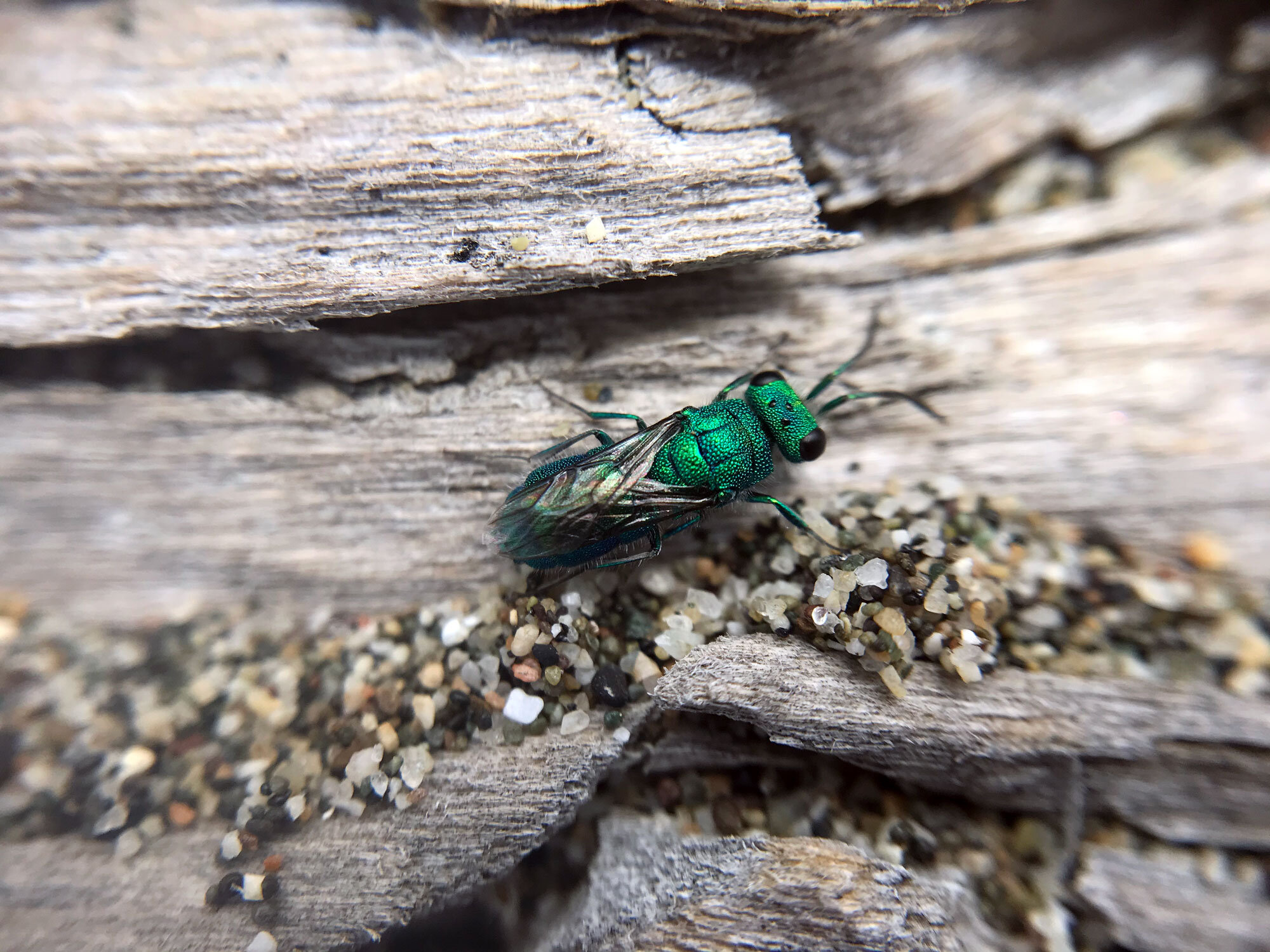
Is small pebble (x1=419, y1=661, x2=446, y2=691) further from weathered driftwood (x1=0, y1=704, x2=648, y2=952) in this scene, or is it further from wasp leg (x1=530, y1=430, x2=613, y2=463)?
wasp leg (x1=530, y1=430, x2=613, y2=463)

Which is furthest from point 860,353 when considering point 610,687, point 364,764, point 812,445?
point 364,764

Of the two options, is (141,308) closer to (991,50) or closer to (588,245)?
(588,245)

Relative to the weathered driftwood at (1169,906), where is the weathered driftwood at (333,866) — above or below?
above

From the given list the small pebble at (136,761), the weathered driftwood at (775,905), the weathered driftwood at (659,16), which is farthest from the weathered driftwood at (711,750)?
the weathered driftwood at (659,16)

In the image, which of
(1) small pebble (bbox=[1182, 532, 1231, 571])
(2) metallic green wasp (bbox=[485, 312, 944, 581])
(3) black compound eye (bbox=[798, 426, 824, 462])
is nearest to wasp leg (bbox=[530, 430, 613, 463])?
(2) metallic green wasp (bbox=[485, 312, 944, 581])

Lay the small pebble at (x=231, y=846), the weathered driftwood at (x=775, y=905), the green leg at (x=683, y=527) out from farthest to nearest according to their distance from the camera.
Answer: the green leg at (x=683, y=527) < the small pebble at (x=231, y=846) < the weathered driftwood at (x=775, y=905)

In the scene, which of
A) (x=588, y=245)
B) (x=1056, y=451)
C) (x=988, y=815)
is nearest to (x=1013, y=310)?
(x=1056, y=451)

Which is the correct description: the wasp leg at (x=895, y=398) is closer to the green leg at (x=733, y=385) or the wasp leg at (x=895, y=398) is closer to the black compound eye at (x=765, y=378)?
the black compound eye at (x=765, y=378)

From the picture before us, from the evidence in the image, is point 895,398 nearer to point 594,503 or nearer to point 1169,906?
point 594,503
